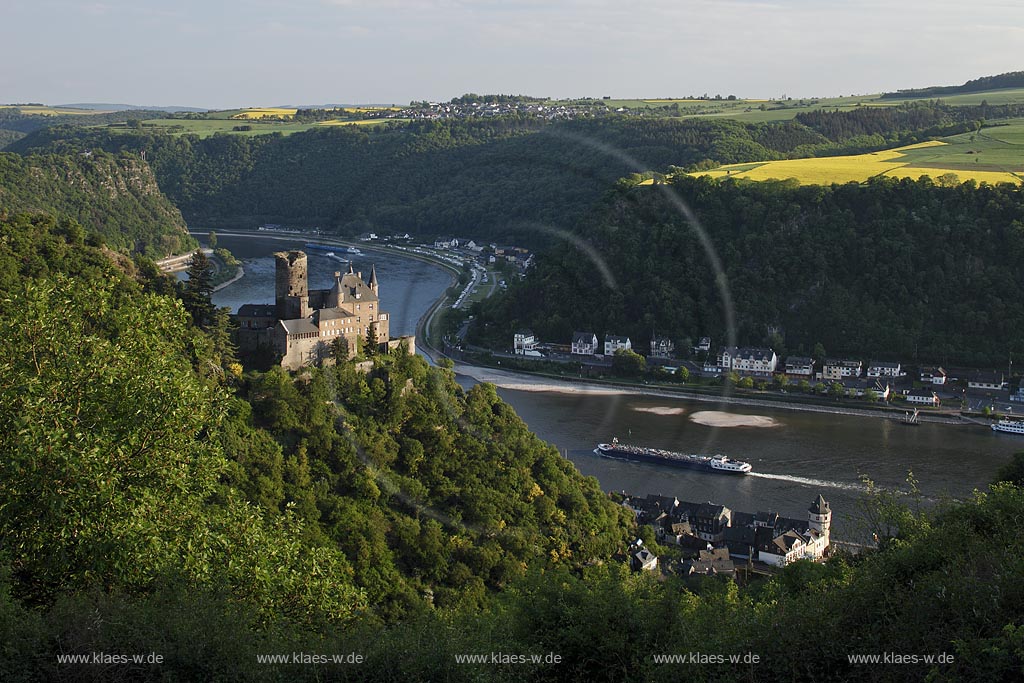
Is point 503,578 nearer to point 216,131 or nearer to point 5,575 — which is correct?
point 5,575

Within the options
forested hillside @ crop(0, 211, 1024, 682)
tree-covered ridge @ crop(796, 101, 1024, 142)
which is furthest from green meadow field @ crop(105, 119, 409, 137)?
forested hillside @ crop(0, 211, 1024, 682)

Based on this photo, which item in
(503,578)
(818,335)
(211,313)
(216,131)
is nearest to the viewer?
(503,578)

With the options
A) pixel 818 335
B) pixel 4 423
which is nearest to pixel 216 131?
pixel 818 335

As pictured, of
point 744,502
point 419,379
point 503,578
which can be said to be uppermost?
point 419,379

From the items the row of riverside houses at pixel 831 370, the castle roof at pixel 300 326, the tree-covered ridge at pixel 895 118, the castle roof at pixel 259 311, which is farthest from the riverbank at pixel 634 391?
the tree-covered ridge at pixel 895 118

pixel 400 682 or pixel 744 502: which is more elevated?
pixel 400 682

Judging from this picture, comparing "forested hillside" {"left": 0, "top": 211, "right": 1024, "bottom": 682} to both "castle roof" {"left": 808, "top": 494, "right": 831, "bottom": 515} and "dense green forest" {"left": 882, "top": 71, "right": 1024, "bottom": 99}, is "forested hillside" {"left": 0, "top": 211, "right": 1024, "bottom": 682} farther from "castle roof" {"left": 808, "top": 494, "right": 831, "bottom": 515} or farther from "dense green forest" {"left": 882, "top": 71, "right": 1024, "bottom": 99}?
"dense green forest" {"left": 882, "top": 71, "right": 1024, "bottom": 99}
